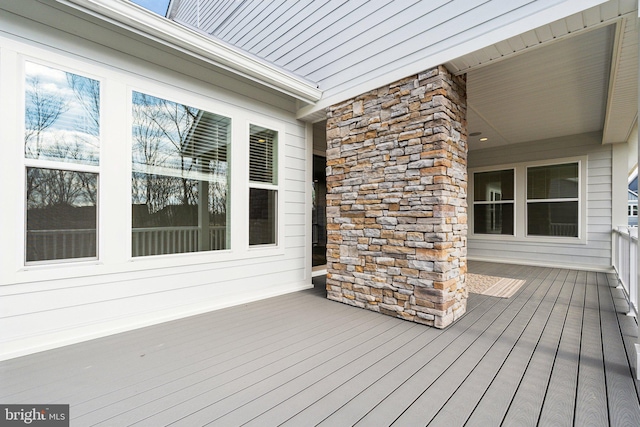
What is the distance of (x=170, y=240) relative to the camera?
3154mm

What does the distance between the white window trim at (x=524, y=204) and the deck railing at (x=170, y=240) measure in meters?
6.55

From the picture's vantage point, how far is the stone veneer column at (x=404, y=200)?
9.52ft

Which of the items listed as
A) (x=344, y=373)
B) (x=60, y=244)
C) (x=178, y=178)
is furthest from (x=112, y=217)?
(x=344, y=373)

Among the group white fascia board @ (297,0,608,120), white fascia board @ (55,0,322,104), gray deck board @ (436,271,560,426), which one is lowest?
gray deck board @ (436,271,560,426)

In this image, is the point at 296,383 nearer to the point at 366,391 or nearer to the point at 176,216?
the point at 366,391

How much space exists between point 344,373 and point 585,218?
6620mm

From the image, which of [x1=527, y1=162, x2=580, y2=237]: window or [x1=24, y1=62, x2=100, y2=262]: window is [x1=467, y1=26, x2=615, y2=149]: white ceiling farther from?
[x1=24, y1=62, x2=100, y2=262]: window

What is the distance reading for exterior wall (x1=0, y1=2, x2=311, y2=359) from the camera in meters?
2.29

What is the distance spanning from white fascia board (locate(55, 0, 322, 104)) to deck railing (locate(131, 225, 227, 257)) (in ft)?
6.01

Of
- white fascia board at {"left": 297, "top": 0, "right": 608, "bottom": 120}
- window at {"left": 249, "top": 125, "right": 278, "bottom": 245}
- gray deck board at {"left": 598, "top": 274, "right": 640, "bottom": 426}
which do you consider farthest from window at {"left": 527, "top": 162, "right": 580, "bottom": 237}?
window at {"left": 249, "top": 125, "right": 278, "bottom": 245}

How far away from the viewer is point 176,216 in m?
3.21

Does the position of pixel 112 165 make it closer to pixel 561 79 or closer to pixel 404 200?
pixel 404 200

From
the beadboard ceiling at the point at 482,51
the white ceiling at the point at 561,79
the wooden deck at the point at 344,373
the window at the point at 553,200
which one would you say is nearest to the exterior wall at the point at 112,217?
the wooden deck at the point at 344,373

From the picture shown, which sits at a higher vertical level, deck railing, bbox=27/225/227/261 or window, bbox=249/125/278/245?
window, bbox=249/125/278/245
